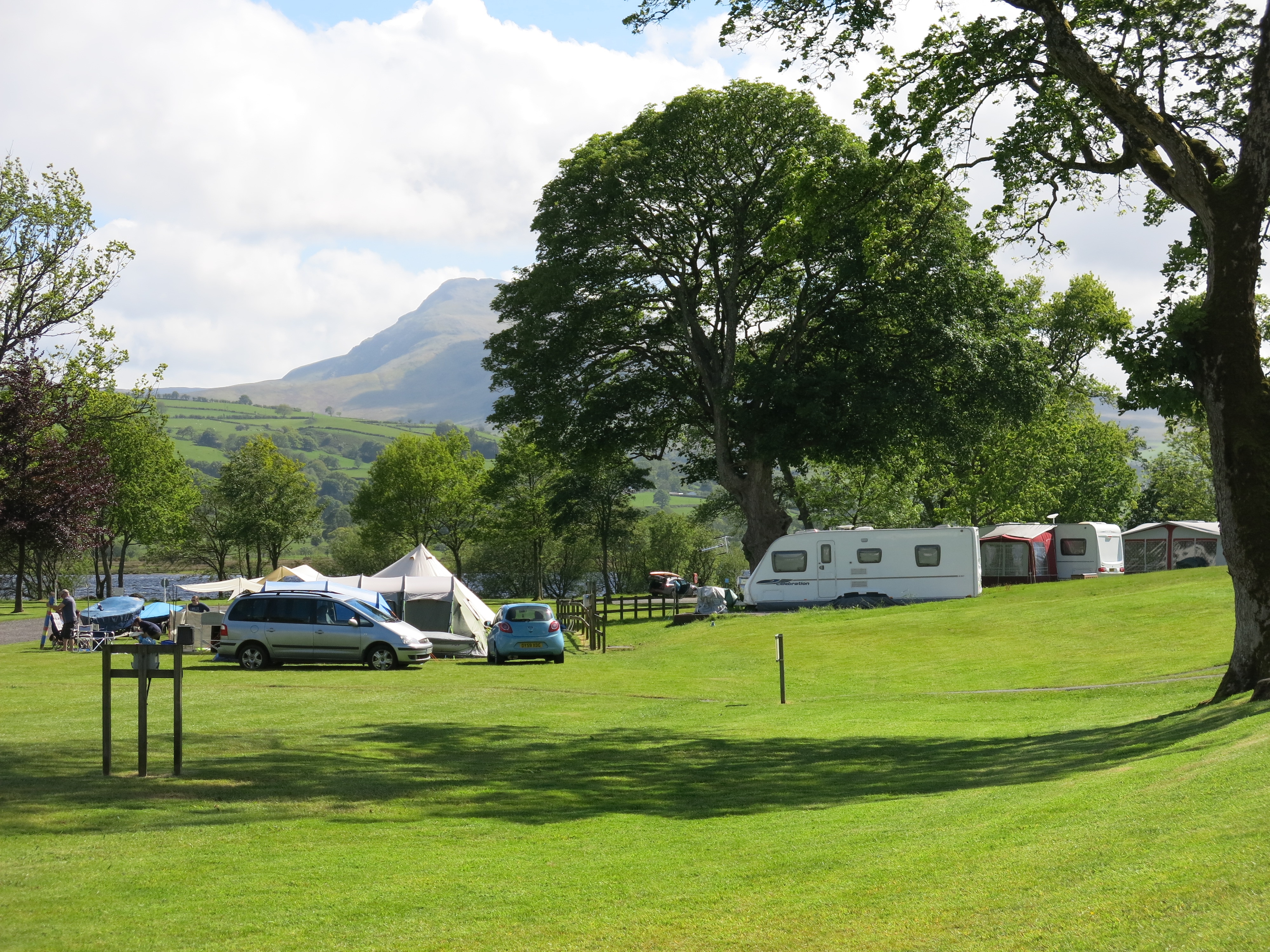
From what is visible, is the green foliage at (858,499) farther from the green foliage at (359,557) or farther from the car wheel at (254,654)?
the car wheel at (254,654)

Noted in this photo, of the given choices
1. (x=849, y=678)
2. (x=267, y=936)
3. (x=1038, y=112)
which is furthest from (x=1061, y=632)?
(x=267, y=936)

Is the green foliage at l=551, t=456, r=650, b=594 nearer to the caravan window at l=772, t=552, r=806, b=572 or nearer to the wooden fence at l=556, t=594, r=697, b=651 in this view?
the wooden fence at l=556, t=594, r=697, b=651

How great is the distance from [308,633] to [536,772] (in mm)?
13833

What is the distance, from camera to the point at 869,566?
1465 inches

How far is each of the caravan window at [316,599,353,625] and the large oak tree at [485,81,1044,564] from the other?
47.8 feet

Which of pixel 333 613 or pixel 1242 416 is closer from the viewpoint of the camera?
pixel 1242 416

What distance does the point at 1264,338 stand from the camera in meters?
17.6

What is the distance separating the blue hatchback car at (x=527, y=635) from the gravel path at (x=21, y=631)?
14461 millimetres

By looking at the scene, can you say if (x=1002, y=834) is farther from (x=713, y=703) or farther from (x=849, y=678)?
(x=849, y=678)

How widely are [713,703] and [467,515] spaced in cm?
5718

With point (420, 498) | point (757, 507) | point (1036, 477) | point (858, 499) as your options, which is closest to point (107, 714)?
point (757, 507)

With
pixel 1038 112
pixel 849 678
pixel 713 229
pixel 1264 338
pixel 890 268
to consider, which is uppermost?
pixel 713 229

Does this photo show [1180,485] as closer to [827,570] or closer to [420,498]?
[827,570]

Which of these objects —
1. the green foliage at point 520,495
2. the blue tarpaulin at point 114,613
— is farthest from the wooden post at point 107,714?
the green foliage at point 520,495
